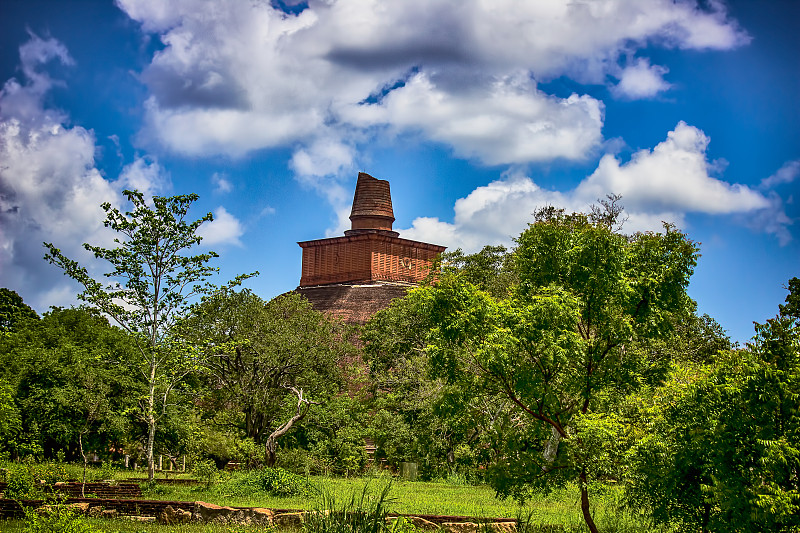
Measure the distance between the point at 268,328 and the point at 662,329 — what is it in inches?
662

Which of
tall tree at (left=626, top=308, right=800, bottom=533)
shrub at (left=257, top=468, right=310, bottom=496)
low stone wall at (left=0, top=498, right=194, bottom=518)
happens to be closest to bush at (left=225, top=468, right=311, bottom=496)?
shrub at (left=257, top=468, right=310, bottom=496)

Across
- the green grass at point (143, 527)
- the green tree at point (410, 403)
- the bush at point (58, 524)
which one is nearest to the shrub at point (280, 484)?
the green grass at point (143, 527)

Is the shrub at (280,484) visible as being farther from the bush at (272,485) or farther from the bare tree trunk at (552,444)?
the bare tree trunk at (552,444)

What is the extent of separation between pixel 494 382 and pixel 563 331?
1.63 metres

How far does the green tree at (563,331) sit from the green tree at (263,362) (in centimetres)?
1356

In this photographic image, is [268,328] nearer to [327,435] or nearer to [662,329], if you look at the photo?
[327,435]

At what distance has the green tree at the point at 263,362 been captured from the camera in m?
26.0

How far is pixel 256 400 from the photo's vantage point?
83.9 ft

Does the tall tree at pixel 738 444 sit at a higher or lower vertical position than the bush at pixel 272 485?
higher

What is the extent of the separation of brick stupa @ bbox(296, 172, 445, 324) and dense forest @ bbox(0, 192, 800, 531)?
16.2 m

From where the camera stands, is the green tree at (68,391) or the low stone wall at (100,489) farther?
the green tree at (68,391)

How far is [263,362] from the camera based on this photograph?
26.2 m

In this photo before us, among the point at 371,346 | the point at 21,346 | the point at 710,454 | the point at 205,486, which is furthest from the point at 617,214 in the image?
the point at 21,346

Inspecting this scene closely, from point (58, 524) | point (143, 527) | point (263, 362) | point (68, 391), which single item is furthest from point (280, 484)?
point (68, 391)
